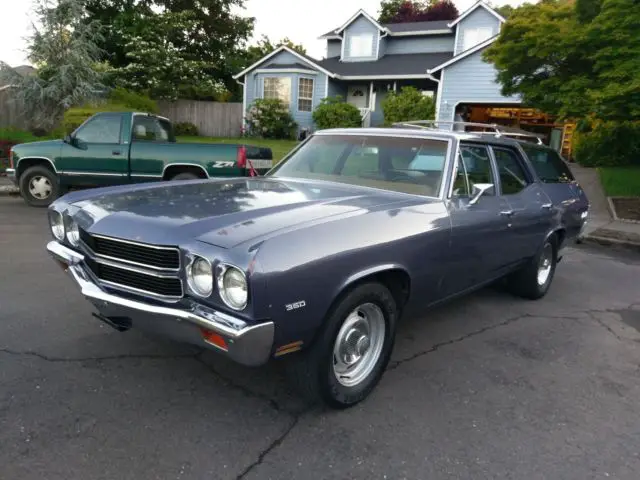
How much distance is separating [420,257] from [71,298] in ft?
10.7

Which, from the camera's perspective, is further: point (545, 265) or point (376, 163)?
point (545, 265)

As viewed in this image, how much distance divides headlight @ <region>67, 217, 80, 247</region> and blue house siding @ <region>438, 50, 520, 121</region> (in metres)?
20.7

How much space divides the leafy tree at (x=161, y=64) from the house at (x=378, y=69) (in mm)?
2966

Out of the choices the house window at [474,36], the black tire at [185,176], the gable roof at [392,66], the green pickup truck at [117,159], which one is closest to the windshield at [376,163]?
the green pickup truck at [117,159]

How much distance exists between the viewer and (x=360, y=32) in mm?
26562

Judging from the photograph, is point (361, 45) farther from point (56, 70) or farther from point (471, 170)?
point (471, 170)

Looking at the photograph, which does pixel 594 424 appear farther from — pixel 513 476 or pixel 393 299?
pixel 393 299

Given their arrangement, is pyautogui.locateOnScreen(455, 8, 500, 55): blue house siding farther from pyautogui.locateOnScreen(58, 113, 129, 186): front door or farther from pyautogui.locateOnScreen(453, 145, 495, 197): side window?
pyautogui.locateOnScreen(453, 145, 495, 197): side window

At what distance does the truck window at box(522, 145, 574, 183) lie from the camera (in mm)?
5609

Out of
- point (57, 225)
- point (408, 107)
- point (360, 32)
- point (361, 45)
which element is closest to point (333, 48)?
point (361, 45)

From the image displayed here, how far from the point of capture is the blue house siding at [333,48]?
29172 millimetres

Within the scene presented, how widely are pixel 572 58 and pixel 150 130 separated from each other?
28.3ft

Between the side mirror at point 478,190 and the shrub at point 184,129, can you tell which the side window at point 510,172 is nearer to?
the side mirror at point 478,190

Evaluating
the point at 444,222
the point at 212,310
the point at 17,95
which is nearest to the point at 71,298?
the point at 212,310
